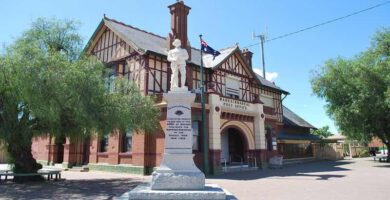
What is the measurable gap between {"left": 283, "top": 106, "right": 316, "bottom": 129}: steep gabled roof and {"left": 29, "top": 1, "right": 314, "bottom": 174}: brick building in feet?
26.1

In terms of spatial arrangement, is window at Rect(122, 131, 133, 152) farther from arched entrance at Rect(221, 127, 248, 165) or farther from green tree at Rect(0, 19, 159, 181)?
arched entrance at Rect(221, 127, 248, 165)

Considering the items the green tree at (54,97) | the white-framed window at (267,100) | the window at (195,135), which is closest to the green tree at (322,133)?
the white-framed window at (267,100)

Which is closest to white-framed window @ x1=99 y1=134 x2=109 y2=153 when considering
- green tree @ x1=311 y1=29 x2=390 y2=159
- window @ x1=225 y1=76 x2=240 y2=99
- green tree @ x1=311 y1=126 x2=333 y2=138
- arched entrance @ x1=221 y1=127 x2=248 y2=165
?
arched entrance @ x1=221 y1=127 x2=248 y2=165

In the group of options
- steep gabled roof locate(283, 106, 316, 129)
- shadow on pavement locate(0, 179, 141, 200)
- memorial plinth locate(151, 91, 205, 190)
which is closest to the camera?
memorial plinth locate(151, 91, 205, 190)

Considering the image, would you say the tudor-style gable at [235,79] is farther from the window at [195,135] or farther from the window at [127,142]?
the window at [127,142]

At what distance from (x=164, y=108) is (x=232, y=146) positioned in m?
7.84

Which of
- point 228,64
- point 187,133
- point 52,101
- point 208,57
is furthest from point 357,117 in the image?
point 52,101

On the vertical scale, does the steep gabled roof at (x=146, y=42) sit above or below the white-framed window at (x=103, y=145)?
above

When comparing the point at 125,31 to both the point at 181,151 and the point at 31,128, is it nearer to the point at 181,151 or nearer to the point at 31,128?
the point at 31,128

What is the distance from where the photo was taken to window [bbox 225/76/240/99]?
25155 millimetres

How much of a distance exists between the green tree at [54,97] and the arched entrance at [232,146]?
889 centimetres

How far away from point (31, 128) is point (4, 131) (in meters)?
1.08

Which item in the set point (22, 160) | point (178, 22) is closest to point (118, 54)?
point (178, 22)

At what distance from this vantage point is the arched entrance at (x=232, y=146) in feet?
78.6
